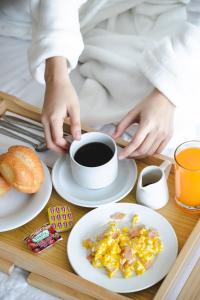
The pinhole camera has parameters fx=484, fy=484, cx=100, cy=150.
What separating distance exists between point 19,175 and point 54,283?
0.20 m

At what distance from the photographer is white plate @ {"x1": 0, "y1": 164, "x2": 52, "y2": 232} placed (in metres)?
0.87

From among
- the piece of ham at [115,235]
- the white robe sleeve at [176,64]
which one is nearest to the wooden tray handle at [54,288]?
the piece of ham at [115,235]

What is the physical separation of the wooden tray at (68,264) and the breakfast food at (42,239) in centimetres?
1

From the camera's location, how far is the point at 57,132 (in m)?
0.95

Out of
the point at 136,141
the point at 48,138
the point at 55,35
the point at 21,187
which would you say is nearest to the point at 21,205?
the point at 21,187

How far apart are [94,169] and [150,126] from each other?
148 mm

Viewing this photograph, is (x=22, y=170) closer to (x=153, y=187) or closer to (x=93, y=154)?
(x=93, y=154)

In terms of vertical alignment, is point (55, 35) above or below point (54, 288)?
above

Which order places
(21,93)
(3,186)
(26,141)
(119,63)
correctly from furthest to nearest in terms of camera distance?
(21,93), (119,63), (26,141), (3,186)

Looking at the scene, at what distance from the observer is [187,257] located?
832 millimetres

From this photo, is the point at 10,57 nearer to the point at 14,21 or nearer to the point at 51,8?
the point at 14,21

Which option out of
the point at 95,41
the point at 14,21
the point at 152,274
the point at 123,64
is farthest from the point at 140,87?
the point at 14,21

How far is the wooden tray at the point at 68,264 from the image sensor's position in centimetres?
77

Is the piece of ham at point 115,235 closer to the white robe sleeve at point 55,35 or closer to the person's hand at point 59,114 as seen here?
the person's hand at point 59,114
